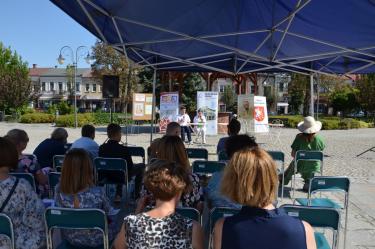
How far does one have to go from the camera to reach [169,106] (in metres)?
19.1

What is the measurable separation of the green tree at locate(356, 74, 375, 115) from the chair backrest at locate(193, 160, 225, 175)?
38399 mm

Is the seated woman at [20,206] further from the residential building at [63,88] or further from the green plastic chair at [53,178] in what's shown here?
the residential building at [63,88]

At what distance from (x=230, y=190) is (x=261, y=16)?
4727 mm

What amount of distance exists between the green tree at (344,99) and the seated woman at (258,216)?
51.9 meters

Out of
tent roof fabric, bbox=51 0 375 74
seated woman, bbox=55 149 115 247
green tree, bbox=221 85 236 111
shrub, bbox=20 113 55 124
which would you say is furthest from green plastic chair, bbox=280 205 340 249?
green tree, bbox=221 85 236 111

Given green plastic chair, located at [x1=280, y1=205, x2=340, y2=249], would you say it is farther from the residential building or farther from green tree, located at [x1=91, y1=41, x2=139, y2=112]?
the residential building

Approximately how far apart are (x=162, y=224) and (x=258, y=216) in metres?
0.68

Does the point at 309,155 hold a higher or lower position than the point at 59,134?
lower

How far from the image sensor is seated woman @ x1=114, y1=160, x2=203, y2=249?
2570mm

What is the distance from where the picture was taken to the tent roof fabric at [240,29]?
5871 millimetres

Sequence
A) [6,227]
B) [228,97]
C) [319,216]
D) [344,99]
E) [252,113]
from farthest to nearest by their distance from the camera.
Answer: [228,97]
[344,99]
[252,113]
[319,216]
[6,227]

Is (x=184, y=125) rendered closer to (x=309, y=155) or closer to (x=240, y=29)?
(x=309, y=155)

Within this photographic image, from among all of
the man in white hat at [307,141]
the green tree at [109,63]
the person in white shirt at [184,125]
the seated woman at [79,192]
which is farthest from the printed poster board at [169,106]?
the green tree at [109,63]

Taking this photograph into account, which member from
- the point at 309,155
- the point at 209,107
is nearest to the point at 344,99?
the point at 209,107
